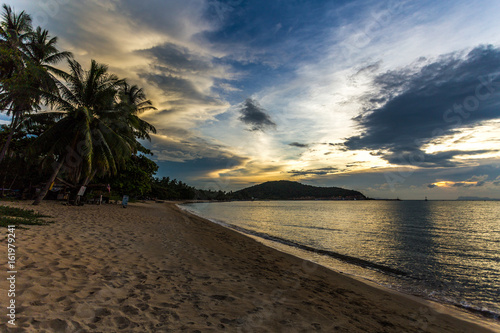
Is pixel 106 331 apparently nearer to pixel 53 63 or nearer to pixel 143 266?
pixel 143 266

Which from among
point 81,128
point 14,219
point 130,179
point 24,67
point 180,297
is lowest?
point 180,297

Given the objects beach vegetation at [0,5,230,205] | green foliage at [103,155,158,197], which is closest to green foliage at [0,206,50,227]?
beach vegetation at [0,5,230,205]

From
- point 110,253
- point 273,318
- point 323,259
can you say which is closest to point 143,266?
point 110,253

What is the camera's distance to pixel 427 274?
926 cm

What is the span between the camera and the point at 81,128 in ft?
55.8

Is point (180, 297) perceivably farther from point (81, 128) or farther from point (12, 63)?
point (12, 63)

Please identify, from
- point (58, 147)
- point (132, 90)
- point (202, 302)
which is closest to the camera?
point (202, 302)

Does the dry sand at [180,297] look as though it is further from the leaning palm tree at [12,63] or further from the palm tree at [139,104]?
the palm tree at [139,104]

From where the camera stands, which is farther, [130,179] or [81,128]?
[130,179]

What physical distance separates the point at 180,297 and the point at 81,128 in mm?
17912

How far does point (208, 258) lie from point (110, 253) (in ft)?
9.46

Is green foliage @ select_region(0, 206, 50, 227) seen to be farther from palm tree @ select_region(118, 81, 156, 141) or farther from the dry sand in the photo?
palm tree @ select_region(118, 81, 156, 141)

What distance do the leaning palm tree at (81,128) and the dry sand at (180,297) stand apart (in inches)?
474

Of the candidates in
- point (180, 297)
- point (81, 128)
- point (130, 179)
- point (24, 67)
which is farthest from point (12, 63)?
point (180, 297)
